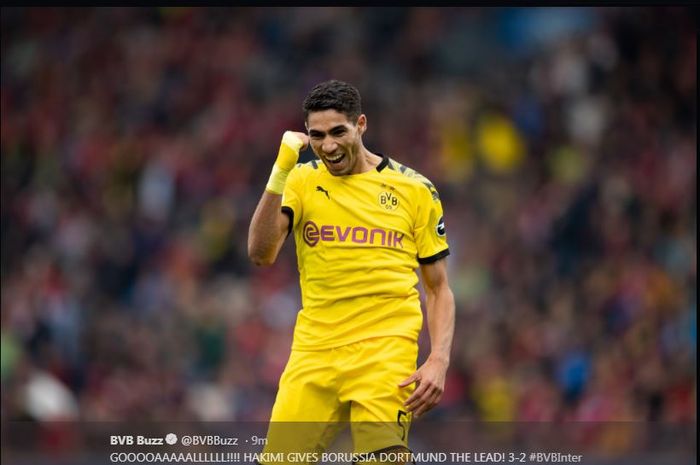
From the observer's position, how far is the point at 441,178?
50.9ft

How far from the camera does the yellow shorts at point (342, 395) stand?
665 cm

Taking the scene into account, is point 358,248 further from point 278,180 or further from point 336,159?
point 278,180

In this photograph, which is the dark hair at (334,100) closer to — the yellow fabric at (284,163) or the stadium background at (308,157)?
the yellow fabric at (284,163)

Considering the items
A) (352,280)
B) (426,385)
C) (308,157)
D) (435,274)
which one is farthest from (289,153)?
(308,157)

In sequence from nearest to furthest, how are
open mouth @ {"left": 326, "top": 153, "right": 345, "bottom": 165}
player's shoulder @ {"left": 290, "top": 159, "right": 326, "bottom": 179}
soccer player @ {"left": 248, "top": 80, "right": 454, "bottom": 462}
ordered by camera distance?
soccer player @ {"left": 248, "top": 80, "right": 454, "bottom": 462} < open mouth @ {"left": 326, "top": 153, "right": 345, "bottom": 165} < player's shoulder @ {"left": 290, "top": 159, "right": 326, "bottom": 179}

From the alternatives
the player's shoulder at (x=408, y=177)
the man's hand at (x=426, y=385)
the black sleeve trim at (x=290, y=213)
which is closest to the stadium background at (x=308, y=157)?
the player's shoulder at (x=408, y=177)

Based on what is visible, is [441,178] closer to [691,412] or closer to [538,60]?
[538,60]

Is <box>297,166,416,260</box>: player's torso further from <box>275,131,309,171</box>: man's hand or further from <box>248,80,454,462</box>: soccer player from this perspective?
<box>275,131,309,171</box>: man's hand

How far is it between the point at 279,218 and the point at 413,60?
1065 centimetres

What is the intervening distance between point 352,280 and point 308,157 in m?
8.36

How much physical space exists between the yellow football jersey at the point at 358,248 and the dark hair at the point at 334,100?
1.16 ft

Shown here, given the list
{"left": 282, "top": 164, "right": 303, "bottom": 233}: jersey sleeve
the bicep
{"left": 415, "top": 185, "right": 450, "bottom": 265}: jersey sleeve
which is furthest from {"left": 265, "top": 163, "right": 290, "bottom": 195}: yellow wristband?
the bicep

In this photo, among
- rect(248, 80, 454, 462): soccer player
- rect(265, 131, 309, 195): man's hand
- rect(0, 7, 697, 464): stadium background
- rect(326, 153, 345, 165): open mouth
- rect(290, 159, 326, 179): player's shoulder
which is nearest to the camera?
rect(265, 131, 309, 195): man's hand

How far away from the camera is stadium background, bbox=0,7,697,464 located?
13.4 m
